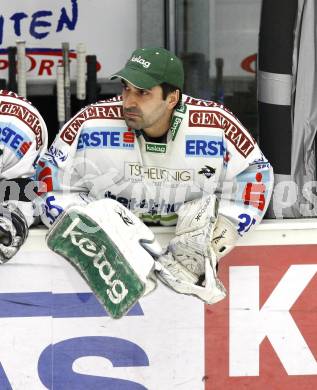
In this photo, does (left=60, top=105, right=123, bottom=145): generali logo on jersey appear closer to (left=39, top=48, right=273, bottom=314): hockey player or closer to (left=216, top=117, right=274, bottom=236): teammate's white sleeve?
(left=39, top=48, right=273, bottom=314): hockey player

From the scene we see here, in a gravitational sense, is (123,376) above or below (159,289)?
below

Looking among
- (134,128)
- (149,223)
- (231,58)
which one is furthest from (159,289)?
(231,58)

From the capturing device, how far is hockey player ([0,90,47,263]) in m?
3.94

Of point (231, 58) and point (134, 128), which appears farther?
point (231, 58)

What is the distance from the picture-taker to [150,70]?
13.2 feet

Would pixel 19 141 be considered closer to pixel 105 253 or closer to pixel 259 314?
pixel 105 253

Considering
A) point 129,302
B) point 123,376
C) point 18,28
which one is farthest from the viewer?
point 18,28

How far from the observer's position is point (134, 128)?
13.3ft

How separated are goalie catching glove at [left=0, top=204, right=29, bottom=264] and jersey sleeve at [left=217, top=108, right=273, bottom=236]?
0.68 metres

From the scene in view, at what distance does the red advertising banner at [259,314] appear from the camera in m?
4.12

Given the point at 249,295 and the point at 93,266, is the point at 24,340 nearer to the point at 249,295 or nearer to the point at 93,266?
the point at 93,266

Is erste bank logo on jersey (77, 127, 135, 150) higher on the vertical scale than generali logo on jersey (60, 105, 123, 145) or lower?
lower

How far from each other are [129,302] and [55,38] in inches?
66.5

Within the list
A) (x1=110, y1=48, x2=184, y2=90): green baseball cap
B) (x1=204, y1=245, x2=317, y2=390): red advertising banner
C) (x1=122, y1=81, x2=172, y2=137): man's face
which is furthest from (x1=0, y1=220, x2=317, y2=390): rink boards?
(x1=110, y1=48, x2=184, y2=90): green baseball cap
